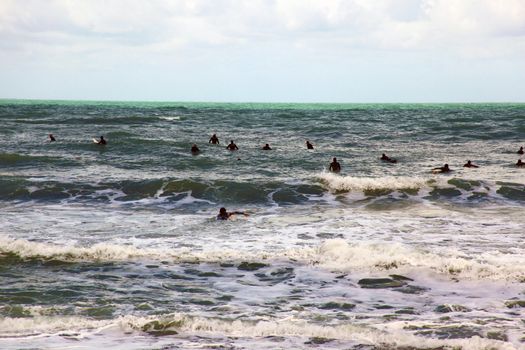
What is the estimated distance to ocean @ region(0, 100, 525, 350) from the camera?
332 inches

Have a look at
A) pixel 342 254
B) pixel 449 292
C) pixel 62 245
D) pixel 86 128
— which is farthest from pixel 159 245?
pixel 86 128

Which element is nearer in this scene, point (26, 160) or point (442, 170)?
point (442, 170)

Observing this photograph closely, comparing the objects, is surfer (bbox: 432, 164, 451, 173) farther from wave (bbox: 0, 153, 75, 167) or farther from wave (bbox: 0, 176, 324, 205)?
wave (bbox: 0, 153, 75, 167)

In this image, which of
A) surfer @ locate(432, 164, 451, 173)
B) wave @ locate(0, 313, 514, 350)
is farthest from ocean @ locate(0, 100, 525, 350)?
surfer @ locate(432, 164, 451, 173)

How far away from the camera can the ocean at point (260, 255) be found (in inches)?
332

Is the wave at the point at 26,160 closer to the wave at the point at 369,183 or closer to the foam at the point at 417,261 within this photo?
the wave at the point at 369,183

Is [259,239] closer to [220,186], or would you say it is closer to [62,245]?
[62,245]

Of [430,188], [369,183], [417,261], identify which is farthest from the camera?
[369,183]

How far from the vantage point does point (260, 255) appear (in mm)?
12367

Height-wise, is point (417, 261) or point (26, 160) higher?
point (417, 261)

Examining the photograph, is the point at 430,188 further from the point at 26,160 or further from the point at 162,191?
the point at 26,160

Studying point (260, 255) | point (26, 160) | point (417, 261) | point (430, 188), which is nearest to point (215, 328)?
point (260, 255)

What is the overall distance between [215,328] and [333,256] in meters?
4.19

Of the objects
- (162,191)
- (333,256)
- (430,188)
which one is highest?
(333,256)
